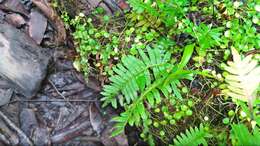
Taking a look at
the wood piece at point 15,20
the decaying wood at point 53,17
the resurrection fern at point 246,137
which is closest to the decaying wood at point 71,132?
the decaying wood at point 53,17

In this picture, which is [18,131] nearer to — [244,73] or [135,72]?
[135,72]

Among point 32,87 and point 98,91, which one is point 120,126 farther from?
point 32,87

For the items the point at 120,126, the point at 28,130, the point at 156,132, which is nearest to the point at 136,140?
the point at 156,132

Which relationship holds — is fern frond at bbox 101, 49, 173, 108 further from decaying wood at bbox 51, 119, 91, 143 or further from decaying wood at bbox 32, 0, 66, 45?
decaying wood at bbox 32, 0, 66, 45

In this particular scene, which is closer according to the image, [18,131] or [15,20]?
[18,131]

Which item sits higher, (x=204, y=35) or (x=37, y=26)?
(x=204, y=35)

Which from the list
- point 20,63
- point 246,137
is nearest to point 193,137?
point 246,137

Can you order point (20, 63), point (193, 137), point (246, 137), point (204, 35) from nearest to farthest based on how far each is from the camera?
point (246, 137), point (193, 137), point (204, 35), point (20, 63)
